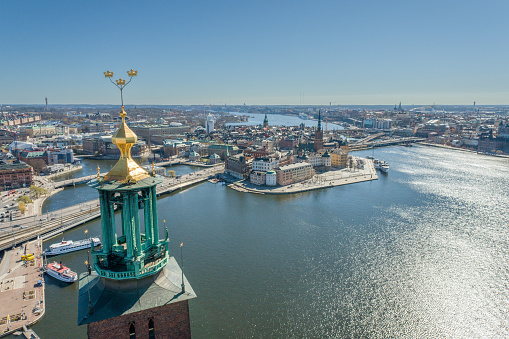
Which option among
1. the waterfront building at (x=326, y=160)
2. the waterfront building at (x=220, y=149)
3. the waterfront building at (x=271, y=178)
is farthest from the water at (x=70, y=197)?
the waterfront building at (x=326, y=160)

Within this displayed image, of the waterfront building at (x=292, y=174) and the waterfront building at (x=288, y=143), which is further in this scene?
the waterfront building at (x=288, y=143)

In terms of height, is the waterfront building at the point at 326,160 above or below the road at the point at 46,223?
above

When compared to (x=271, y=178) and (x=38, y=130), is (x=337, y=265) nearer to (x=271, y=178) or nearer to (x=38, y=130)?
(x=271, y=178)

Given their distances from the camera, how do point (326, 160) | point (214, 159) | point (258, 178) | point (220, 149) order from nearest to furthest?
point (258, 178) < point (326, 160) < point (214, 159) < point (220, 149)

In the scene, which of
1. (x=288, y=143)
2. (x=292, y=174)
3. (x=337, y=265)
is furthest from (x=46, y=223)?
(x=288, y=143)

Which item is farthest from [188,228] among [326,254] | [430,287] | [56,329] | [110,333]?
[110,333]

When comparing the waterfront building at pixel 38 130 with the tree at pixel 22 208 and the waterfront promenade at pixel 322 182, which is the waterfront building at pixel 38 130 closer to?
the tree at pixel 22 208

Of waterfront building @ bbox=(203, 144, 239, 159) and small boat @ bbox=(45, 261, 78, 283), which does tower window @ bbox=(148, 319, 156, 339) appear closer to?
small boat @ bbox=(45, 261, 78, 283)
